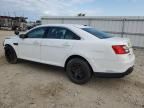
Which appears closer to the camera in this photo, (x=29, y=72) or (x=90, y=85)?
(x=90, y=85)

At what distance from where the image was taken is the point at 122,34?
12.4 metres

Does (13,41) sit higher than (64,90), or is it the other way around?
(13,41)

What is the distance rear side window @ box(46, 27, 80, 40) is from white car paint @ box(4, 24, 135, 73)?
0.10m

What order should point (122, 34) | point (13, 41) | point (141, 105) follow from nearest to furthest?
1. point (141, 105)
2. point (13, 41)
3. point (122, 34)

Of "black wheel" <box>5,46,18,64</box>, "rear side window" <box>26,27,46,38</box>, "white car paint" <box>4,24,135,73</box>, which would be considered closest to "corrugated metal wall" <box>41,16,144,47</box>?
"white car paint" <box>4,24,135,73</box>

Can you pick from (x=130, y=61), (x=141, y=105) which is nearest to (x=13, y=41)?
(x=130, y=61)

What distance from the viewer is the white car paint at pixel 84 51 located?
3.90m

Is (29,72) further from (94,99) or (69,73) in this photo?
(94,99)

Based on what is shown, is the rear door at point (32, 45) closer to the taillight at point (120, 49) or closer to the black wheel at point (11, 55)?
the black wheel at point (11, 55)

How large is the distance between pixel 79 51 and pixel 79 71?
56 centimetres

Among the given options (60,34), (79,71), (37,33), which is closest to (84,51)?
(79,71)

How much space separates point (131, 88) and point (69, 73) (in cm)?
173

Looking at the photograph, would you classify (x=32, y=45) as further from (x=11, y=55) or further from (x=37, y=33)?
(x=11, y=55)

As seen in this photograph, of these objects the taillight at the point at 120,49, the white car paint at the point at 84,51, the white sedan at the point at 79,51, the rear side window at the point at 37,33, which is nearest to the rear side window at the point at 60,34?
the white sedan at the point at 79,51
